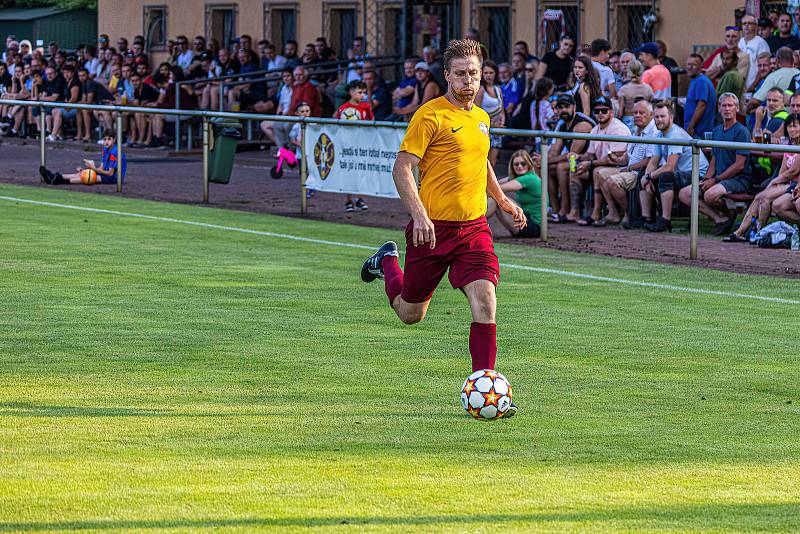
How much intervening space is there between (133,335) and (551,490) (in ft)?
15.1

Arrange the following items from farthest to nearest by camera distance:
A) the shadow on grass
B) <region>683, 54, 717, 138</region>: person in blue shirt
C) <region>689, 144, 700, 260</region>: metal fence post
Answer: <region>683, 54, 717, 138</region>: person in blue shirt < <region>689, 144, 700, 260</region>: metal fence post < the shadow on grass

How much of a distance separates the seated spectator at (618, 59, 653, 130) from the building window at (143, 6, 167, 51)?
21.0m

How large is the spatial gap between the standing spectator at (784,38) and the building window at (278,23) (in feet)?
54.5

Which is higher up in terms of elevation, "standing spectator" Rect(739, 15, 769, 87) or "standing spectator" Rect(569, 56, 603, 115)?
"standing spectator" Rect(739, 15, 769, 87)

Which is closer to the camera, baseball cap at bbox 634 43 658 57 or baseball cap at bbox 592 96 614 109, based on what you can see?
baseball cap at bbox 592 96 614 109

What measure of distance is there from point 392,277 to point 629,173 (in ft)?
28.3

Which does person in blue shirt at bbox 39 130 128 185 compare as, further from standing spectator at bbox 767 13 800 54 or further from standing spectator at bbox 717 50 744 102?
standing spectator at bbox 767 13 800 54

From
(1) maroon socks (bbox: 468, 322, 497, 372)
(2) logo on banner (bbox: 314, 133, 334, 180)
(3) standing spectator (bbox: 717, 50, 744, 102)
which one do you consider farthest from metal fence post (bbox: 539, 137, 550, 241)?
(1) maroon socks (bbox: 468, 322, 497, 372)

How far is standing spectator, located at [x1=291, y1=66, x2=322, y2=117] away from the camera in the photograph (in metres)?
27.7

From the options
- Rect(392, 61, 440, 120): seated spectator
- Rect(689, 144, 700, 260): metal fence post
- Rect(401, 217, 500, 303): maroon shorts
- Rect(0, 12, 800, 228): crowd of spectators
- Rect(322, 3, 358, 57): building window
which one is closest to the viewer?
Rect(401, 217, 500, 303): maroon shorts

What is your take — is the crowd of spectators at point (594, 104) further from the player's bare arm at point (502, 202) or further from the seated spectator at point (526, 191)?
the player's bare arm at point (502, 202)

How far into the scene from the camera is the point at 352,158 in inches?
738

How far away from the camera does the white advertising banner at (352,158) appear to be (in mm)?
18109

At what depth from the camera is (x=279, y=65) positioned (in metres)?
32.4
